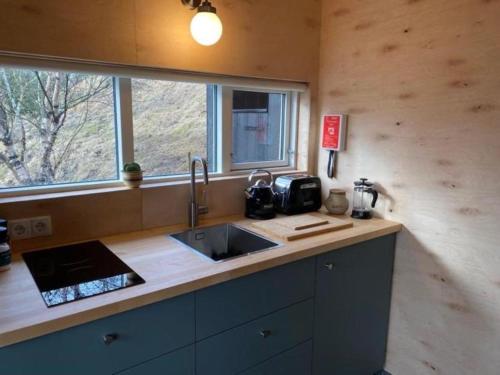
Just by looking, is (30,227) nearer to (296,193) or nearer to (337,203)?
(296,193)

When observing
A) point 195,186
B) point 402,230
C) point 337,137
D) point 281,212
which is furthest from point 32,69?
point 402,230

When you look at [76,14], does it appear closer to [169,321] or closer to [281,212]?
[169,321]

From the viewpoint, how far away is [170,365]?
4.06 ft

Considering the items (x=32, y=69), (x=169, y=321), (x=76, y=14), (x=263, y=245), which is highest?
(x=76, y=14)

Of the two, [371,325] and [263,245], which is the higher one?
[263,245]

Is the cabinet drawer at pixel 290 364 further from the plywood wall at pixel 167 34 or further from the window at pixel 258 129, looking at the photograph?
the plywood wall at pixel 167 34

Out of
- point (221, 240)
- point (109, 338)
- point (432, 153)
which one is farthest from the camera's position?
point (221, 240)

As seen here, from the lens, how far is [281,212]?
2.11 m

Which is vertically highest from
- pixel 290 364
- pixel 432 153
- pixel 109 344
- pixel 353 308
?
pixel 432 153

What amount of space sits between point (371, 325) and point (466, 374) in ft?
1.48

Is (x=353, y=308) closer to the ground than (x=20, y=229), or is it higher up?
closer to the ground

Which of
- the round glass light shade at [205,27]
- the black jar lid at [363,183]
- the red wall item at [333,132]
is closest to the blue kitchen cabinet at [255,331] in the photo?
the black jar lid at [363,183]

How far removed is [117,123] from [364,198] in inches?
53.0

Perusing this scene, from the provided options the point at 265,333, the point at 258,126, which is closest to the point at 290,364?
the point at 265,333
